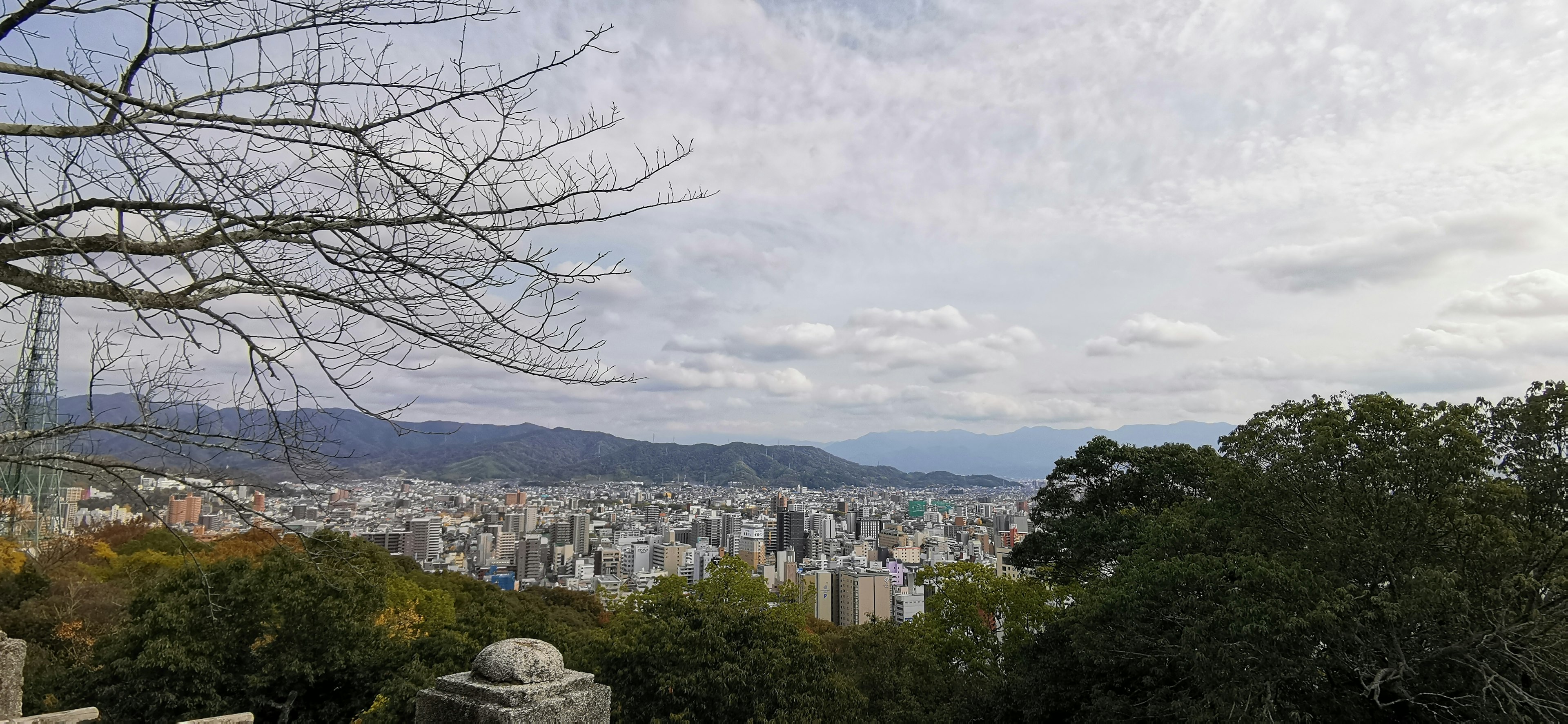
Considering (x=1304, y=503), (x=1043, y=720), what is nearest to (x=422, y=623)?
(x=1043, y=720)

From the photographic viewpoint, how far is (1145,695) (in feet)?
30.1

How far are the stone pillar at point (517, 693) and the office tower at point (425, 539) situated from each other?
60586mm

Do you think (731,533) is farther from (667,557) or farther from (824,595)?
(824,595)

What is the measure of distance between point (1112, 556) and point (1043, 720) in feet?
18.5

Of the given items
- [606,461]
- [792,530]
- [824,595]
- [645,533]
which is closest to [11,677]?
[824,595]

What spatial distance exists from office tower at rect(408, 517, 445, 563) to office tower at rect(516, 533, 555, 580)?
6.17 metres

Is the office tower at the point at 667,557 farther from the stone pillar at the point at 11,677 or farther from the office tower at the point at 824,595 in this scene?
the stone pillar at the point at 11,677

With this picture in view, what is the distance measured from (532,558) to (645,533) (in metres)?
19.3

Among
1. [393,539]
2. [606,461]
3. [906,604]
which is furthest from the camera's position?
[606,461]

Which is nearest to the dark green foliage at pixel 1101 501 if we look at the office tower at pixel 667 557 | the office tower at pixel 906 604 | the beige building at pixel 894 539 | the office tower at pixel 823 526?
the office tower at pixel 906 604

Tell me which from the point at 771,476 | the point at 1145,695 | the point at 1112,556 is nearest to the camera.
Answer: the point at 1145,695

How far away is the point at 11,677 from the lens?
4812 mm

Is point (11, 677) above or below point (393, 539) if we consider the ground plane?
above

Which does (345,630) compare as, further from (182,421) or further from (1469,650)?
(1469,650)
